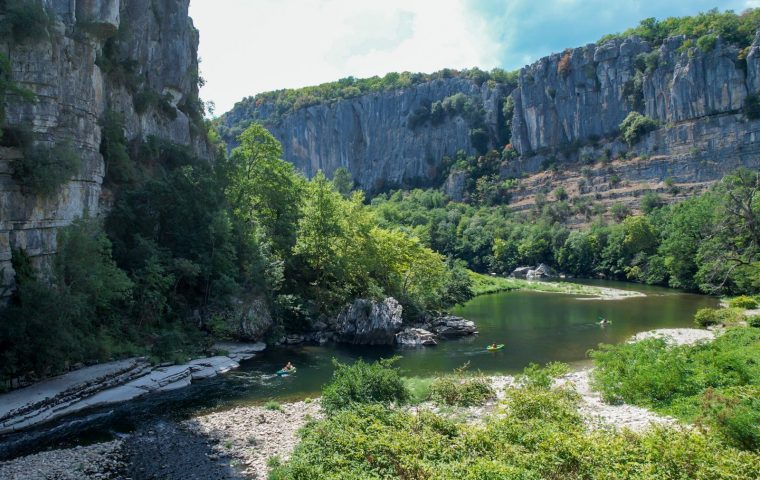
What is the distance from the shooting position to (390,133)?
398ft

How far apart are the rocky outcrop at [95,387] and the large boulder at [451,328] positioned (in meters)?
12.1

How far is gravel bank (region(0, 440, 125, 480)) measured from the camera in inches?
490

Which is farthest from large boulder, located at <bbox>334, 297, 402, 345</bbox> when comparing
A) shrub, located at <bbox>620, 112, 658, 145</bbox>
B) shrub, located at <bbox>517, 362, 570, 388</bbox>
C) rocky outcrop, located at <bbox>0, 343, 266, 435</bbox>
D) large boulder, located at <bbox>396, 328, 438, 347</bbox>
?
shrub, located at <bbox>620, 112, 658, 145</bbox>

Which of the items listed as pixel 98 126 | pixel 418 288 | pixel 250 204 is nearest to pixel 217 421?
pixel 98 126

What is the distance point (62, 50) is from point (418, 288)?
73.4ft

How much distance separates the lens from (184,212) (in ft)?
93.8

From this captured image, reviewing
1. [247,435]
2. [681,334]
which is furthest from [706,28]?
[247,435]

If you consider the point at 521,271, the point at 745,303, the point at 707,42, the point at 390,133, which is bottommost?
the point at 745,303

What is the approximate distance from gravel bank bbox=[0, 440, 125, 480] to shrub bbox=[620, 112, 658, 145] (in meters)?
84.9

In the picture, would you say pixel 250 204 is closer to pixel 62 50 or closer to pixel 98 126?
Answer: pixel 98 126

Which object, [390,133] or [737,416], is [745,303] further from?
[390,133]

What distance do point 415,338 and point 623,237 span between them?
41.3 metres

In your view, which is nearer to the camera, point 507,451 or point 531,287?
point 507,451

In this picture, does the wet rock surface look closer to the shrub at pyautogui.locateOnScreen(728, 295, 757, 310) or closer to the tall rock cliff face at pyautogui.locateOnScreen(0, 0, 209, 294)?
the tall rock cliff face at pyautogui.locateOnScreen(0, 0, 209, 294)
